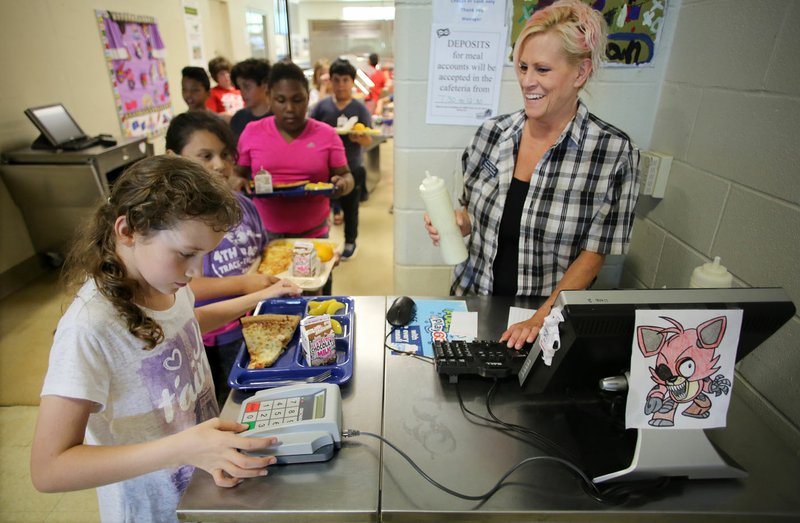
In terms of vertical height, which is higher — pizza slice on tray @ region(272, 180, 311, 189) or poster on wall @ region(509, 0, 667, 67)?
poster on wall @ region(509, 0, 667, 67)

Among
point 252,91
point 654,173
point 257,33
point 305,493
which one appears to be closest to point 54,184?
point 252,91

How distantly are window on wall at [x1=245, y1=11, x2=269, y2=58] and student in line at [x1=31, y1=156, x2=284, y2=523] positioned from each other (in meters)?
7.32

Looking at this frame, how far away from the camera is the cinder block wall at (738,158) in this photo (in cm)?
110

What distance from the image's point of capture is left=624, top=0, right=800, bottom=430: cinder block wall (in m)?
1.10

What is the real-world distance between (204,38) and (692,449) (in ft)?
21.5

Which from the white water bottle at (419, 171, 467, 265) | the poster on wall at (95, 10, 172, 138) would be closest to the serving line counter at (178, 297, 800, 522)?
the white water bottle at (419, 171, 467, 265)

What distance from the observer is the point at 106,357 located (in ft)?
2.74

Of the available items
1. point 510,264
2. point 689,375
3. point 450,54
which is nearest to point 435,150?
point 450,54

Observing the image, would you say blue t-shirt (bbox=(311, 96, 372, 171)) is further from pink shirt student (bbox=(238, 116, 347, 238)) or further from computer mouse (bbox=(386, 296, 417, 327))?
computer mouse (bbox=(386, 296, 417, 327))

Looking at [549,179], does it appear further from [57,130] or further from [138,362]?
[57,130]

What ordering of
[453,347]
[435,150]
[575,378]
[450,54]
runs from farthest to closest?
[435,150] → [450,54] → [453,347] → [575,378]

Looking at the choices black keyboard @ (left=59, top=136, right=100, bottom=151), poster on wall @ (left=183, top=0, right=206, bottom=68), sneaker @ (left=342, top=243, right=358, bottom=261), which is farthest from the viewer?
poster on wall @ (left=183, top=0, right=206, bottom=68)

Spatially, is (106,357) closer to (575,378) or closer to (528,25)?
(575,378)

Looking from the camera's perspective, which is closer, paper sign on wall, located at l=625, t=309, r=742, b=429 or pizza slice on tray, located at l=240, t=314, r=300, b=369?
paper sign on wall, located at l=625, t=309, r=742, b=429
